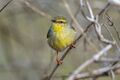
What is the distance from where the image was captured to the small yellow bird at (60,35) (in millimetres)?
4105

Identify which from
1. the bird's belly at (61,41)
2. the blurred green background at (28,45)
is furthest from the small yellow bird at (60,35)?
the blurred green background at (28,45)

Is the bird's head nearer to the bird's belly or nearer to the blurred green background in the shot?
the bird's belly

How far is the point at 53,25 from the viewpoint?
4297 millimetres

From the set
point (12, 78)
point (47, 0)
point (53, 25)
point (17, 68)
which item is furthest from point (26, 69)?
point (53, 25)

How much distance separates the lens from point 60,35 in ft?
13.8

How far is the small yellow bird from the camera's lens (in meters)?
4.11

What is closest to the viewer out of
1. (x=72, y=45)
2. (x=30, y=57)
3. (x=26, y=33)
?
(x=72, y=45)

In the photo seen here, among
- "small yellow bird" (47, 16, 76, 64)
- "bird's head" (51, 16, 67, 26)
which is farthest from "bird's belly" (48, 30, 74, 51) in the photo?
"bird's head" (51, 16, 67, 26)

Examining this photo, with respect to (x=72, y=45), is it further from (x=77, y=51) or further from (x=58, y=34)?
(x=77, y=51)

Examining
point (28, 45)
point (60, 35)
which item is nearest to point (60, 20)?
point (60, 35)

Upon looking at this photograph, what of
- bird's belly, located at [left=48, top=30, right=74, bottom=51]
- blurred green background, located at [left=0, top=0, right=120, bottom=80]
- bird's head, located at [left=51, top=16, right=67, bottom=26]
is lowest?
blurred green background, located at [left=0, top=0, right=120, bottom=80]

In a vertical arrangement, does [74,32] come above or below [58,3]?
above

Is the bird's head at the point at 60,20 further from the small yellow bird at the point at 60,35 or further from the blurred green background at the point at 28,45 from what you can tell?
the blurred green background at the point at 28,45

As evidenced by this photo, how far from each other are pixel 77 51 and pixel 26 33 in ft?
5.14
